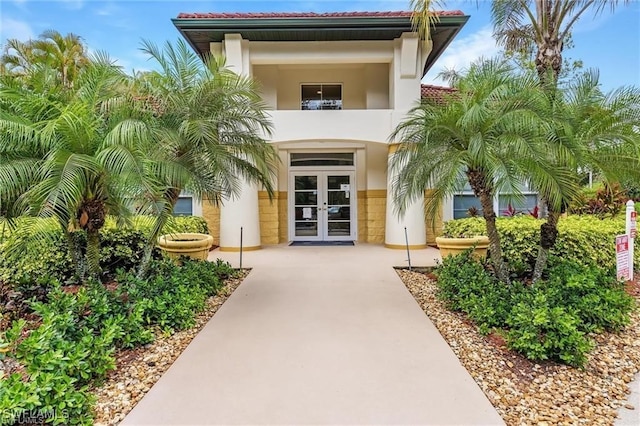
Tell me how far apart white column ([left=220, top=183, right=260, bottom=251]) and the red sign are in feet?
30.2

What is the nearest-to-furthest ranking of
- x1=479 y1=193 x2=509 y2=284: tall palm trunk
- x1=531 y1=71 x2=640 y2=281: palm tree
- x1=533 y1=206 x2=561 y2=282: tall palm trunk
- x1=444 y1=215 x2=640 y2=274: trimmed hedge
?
x1=531 y1=71 x2=640 y2=281: palm tree < x1=533 y1=206 x2=561 y2=282: tall palm trunk < x1=479 y1=193 x2=509 y2=284: tall palm trunk < x1=444 y1=215 x2=640 y2=274: trimmed hedge

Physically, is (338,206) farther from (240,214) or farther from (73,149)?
(73,149)

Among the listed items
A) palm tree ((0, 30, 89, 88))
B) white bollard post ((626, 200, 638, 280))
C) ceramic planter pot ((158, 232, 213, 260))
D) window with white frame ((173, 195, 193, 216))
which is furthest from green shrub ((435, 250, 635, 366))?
palm tree ((0, 30, 89, 88))

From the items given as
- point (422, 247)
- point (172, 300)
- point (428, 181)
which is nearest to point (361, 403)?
point (172, 300)

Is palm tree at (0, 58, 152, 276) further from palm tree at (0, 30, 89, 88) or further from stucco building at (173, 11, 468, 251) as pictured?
palm tree at (0, 30, 89, 88)

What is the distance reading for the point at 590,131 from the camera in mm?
5875

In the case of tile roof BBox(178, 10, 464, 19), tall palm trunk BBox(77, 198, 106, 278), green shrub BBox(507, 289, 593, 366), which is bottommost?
green shrub BBox(507, 289, 593, 366)

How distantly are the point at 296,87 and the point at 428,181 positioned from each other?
9173mm

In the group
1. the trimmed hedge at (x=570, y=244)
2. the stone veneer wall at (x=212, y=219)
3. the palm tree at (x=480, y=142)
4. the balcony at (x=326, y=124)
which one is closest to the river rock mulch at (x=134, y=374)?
the palm tree at (x=480, y=142)

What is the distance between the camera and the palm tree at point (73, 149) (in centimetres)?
469

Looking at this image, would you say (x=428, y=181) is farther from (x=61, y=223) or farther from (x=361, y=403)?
(x=61, y=223)

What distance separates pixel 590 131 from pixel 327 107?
31.5 ft

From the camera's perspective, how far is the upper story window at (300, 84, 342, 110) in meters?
14.2

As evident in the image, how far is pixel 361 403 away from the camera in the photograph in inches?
A: 135
